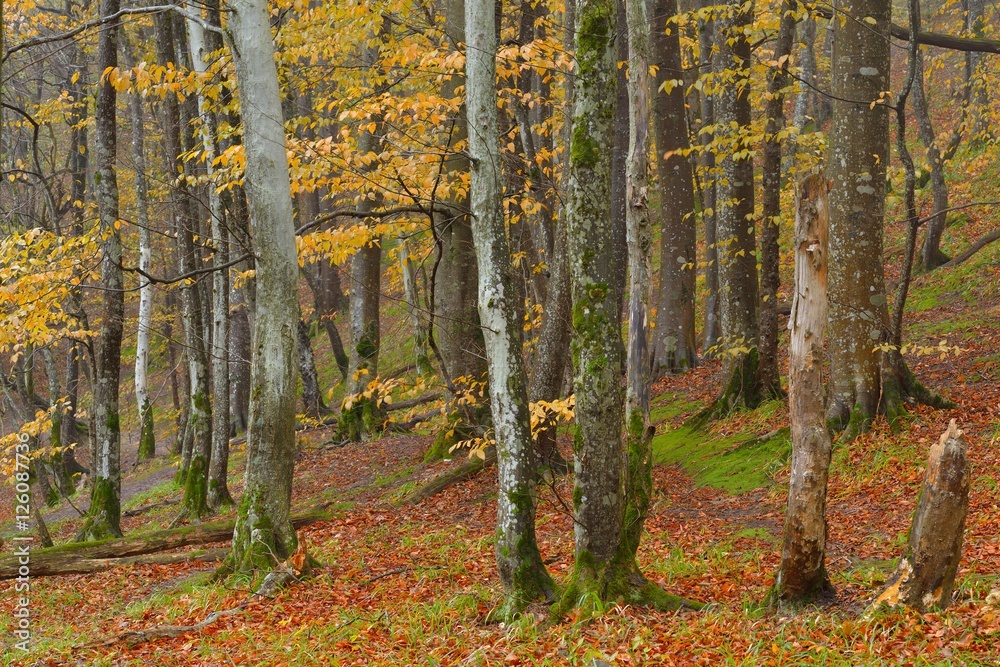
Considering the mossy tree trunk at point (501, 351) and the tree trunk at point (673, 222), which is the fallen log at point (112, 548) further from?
the tree trunk at point (673, 222)

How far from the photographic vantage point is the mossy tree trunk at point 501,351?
6.05 metres

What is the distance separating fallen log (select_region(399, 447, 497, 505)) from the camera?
35.9 ft

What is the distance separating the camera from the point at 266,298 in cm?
746

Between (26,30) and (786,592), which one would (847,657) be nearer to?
(786,592)

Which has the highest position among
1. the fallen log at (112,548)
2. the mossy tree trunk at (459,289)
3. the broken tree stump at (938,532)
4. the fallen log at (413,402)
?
the mossy tree trunk at (459,289)

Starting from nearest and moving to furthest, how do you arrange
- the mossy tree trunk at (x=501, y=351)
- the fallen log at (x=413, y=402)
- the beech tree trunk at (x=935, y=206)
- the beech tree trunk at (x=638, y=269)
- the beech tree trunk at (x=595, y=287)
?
1. the beech tree trunk at (x=595, y=287)
2. the mossy tree trunk at (x=501, y=351)
3. the beech tree trunk at (x=638, y=269)
4. the beech tree trunk at (x=935, y=206)
5. the fallen log at (x=413, y=402)

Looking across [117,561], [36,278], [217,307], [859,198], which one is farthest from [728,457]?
[36,278]

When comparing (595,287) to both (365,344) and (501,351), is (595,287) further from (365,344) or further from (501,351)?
(365,344)

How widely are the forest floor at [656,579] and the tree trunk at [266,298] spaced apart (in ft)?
1.62

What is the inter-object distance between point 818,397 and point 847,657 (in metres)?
1.70

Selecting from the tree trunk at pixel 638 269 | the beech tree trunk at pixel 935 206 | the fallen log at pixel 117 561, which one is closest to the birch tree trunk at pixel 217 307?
the fallen log at pixel 117 561

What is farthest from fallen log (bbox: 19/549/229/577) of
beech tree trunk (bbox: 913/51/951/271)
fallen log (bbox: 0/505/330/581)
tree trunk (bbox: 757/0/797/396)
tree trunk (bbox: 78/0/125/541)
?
beech tree trunk (bbox: 913/51/951/271)

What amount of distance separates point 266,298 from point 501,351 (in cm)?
271

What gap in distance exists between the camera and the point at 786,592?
567 cm
